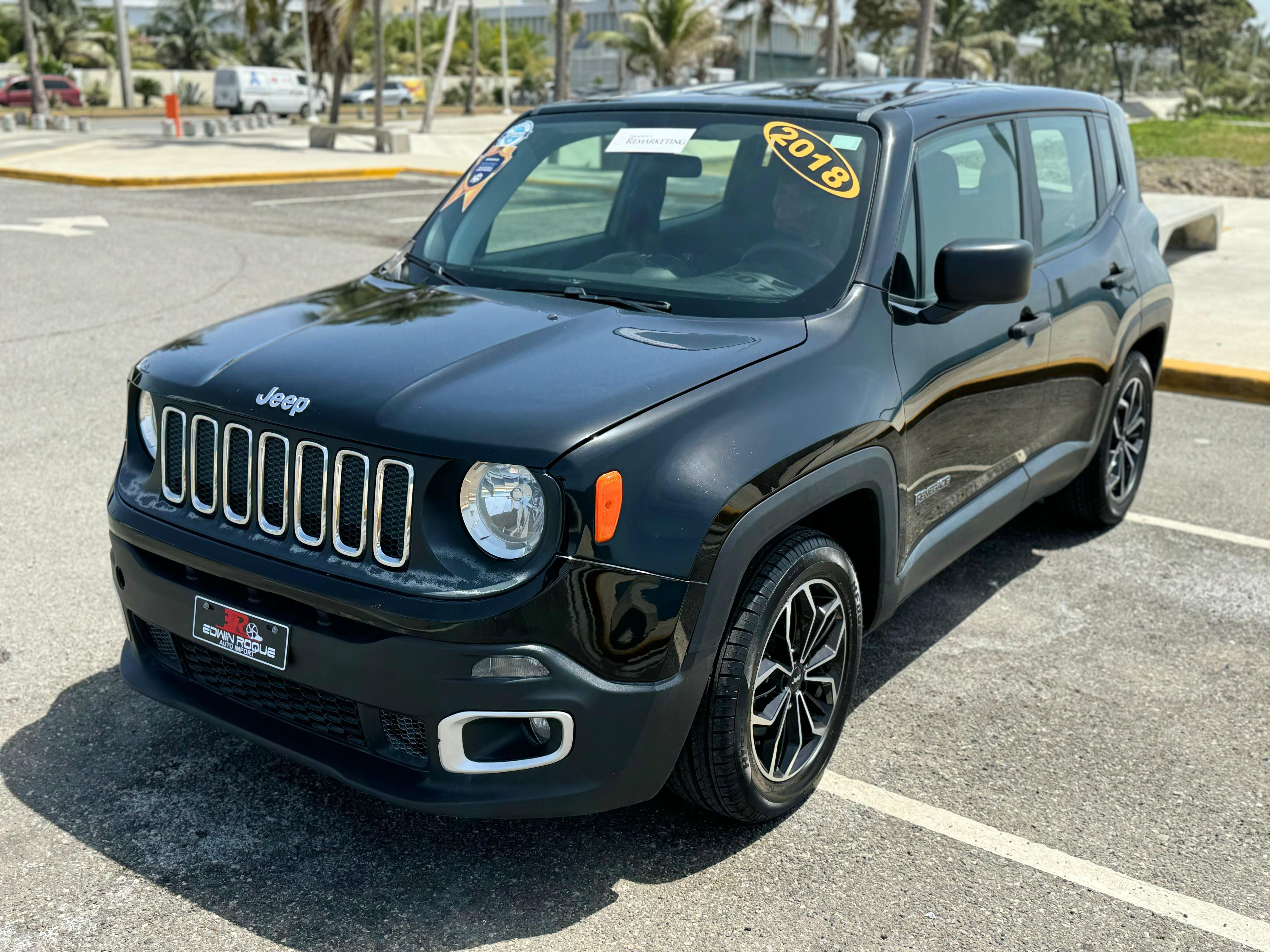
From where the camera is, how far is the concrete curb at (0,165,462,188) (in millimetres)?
18703

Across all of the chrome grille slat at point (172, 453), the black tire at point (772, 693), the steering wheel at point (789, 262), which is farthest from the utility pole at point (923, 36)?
the chrome grille slat at point (172, 453)

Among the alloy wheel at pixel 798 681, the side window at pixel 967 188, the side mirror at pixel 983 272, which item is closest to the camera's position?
the alloy wheel at pixel 798 681

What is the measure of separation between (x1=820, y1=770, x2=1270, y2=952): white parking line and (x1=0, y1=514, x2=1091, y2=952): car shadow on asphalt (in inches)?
15.7

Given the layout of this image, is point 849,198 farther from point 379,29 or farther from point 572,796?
point 379,29

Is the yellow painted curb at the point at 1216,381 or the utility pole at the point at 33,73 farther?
the utility pole at the point at 33,73

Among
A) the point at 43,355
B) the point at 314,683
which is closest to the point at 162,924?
the point at 314,683

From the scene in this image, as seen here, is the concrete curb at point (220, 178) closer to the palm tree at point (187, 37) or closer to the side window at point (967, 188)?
the side window at point (967, 188)

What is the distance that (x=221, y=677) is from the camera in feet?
9.73

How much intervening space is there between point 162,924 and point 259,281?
27.8 feet

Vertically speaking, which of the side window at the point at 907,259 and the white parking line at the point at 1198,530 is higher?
the side window at the point at 907,259

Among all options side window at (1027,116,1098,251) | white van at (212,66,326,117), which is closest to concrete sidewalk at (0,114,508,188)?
white van at (212,66,326,117)

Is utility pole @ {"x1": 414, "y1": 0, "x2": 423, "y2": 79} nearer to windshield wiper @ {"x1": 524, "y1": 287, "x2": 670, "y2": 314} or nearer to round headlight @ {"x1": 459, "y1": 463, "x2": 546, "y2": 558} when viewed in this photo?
windshield wiper @ {"x1": 524, "y1": 287, "x2": 670, "y2": 314}

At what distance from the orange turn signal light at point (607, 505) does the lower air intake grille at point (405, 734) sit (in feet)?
1.86

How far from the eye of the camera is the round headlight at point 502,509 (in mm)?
2561
